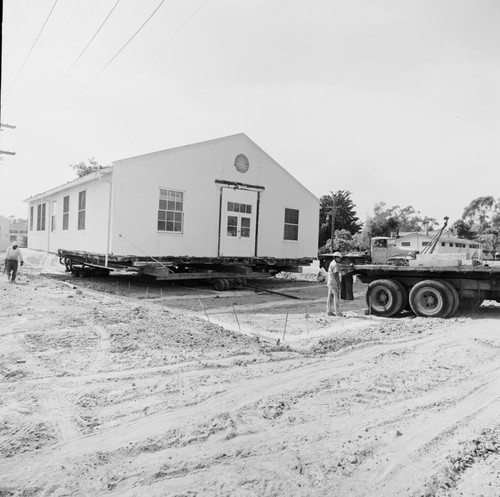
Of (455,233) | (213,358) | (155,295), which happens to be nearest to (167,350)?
(213,358)

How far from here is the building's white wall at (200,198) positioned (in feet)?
50.0

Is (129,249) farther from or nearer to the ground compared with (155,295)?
farther from the ground

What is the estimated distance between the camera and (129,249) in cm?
1530

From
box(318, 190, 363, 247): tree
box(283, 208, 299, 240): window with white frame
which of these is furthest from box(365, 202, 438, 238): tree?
box(283, 208, 299, 240): window with white frame

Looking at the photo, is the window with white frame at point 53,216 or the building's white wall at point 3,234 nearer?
the window with white frame at point 53,216

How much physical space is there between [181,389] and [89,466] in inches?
73.6

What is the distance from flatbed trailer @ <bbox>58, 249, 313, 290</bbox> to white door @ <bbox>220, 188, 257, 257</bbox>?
1.24ft

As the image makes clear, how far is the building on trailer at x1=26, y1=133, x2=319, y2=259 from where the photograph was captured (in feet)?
50.3

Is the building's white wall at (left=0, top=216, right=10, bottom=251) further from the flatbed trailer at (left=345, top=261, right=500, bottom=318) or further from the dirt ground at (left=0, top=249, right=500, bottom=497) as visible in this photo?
the flatbed trailer at (left=345, top=261, right=500, bottom=318)

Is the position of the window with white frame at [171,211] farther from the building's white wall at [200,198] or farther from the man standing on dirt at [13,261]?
the man standing on dirt at [13,261]

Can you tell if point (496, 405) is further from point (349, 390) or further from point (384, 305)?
point (384, 305)

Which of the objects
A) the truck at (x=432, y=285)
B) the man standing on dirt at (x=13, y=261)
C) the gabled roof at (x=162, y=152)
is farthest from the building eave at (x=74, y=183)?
the truck at (x=432, y=285)

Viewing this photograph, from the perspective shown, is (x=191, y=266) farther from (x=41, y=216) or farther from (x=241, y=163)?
(x=41, y=216)

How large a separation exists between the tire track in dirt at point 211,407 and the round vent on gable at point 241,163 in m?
12.0
